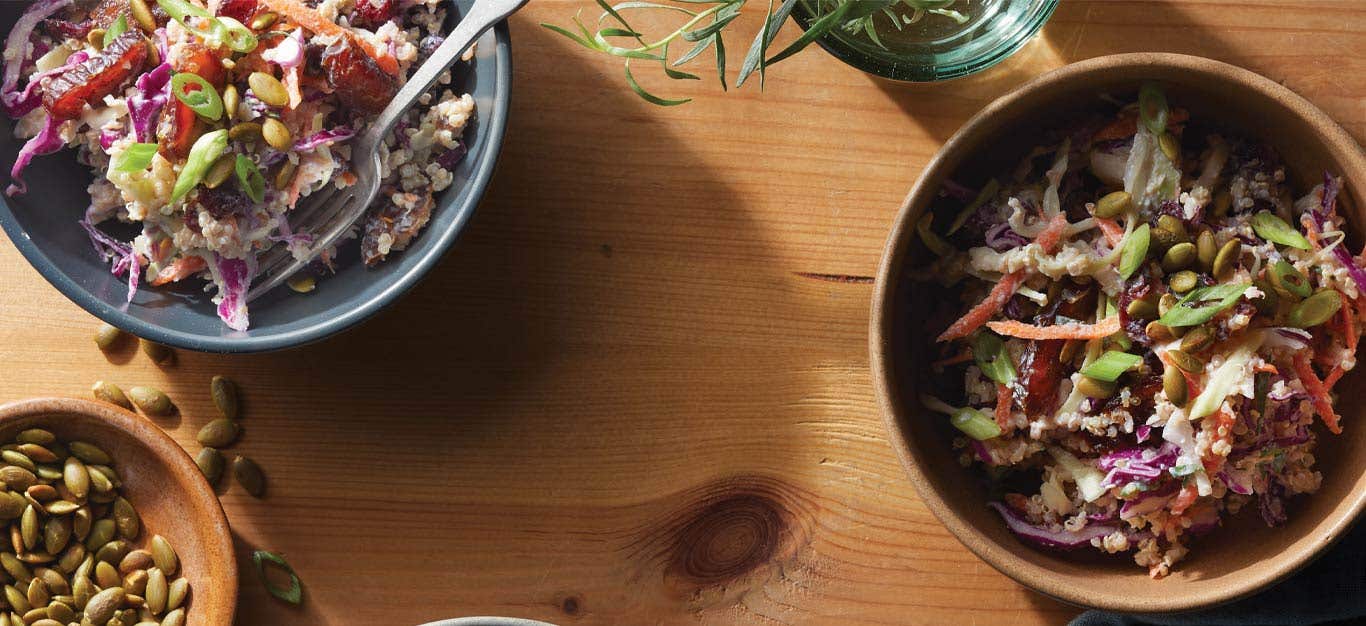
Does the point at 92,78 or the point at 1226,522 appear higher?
the point at 92,78

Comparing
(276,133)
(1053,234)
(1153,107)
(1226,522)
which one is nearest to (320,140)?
(276,133)

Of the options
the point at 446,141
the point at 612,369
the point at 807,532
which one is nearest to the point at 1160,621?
the point at 807,532

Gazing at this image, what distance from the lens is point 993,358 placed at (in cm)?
154

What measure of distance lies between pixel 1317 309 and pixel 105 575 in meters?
1.76

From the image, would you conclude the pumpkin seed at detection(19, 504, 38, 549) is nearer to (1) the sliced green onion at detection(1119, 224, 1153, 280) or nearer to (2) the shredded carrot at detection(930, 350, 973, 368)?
(2) the shredded carrot at detection(930, 350, 973, 368)

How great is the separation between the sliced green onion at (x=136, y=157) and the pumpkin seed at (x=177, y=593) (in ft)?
2.14

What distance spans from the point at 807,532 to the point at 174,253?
101 cm

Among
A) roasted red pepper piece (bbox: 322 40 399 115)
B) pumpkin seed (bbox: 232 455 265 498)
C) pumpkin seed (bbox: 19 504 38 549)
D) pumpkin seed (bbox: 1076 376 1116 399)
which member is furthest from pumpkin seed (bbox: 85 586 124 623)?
pumpkin seed (bbox: 1076 376 1116 399)

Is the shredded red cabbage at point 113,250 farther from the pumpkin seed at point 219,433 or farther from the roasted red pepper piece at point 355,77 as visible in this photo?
the roasted red pepper piece at point 355,77

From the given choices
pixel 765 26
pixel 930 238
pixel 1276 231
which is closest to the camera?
pixel 765 26

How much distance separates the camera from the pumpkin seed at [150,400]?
69.4 inches

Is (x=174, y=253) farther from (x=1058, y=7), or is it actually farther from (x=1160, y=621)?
(x=1160, y=621)

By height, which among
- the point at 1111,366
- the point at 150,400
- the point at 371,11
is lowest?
the point at 150,400

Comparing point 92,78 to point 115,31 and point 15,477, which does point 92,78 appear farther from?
point 15,477
